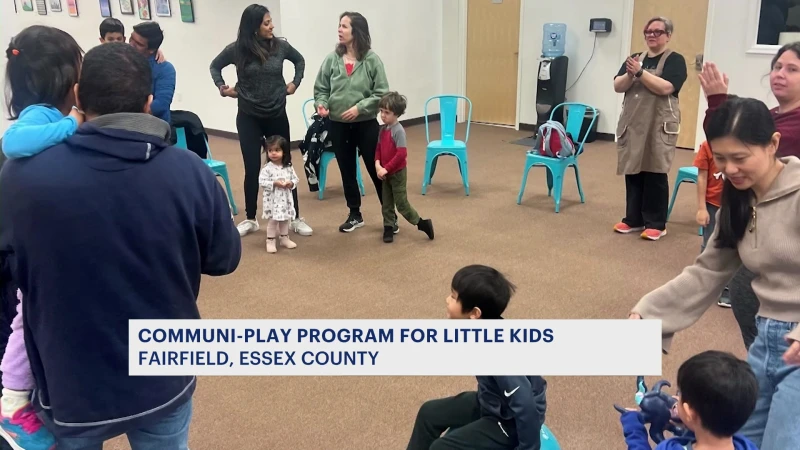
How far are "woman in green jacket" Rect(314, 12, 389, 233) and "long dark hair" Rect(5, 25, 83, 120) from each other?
8.55ft

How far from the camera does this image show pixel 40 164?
47.1 inches

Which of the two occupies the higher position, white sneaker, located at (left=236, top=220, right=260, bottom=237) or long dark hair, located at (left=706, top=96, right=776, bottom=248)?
long dark hair, located at (left=706, top=96, right=776, bottom=248)

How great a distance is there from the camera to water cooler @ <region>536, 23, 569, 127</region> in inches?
278

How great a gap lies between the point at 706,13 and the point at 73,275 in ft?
20.9

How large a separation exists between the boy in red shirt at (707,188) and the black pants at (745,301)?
1396 millimetres

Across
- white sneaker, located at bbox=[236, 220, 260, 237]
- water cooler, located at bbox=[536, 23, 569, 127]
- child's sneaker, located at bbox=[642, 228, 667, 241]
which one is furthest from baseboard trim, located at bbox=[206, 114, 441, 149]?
child's sneaker, located at bbox=[642, 228, 667, 241]

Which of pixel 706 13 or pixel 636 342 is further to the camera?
pixel 706 13

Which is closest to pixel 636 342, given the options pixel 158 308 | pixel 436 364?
pixel 436 364

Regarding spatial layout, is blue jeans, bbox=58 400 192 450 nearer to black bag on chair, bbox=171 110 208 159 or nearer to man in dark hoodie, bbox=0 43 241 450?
man in dark hoodie, bbox=0 43 241 450

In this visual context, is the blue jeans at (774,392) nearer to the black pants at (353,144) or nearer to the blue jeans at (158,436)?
the blue jeans at (158,436)

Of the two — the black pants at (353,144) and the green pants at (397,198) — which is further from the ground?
the black pants at (353,144)

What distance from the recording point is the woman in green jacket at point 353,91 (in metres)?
4.04

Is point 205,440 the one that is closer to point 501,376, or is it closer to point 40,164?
point 501,376
